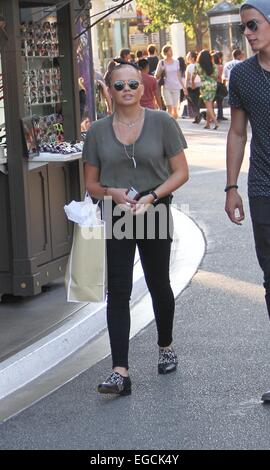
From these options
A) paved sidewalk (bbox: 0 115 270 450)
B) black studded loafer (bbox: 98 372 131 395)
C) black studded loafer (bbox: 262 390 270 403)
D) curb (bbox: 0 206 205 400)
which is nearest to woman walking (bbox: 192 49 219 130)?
curb (bbox: 0 206 205 400)

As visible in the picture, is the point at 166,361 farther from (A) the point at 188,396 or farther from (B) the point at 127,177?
(B) the point at 127,177

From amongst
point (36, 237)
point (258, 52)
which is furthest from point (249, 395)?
point (36, 237)

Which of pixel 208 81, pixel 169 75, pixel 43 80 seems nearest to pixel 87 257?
pixel 43 80

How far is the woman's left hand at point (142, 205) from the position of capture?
575cm

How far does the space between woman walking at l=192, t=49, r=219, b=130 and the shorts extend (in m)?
1.17

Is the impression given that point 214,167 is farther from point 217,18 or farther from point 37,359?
point 217,18

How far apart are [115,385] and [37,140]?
108 inches

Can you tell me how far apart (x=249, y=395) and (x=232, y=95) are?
1572 mm

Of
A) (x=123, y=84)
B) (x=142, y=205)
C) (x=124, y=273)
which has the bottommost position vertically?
(x=124, y=273)

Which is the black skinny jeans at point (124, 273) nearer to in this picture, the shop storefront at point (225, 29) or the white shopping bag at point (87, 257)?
the white shopping bag at point (87, 257)

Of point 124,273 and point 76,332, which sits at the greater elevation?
point 124,273

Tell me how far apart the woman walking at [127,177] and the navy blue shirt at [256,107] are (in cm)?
49

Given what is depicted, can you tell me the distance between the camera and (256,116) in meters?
5.43

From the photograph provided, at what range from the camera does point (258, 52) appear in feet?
17.6
